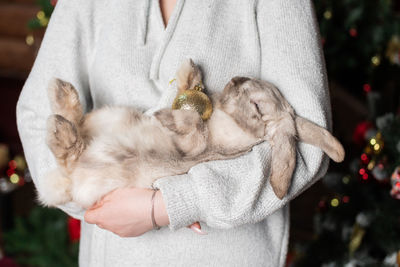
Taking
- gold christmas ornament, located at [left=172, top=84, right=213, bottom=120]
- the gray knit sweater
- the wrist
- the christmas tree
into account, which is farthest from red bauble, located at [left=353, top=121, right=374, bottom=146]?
the wrist

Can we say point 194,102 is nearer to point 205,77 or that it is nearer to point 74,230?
point 205,77

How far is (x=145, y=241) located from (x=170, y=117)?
291mm

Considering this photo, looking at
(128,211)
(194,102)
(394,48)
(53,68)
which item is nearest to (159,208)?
(128,211)

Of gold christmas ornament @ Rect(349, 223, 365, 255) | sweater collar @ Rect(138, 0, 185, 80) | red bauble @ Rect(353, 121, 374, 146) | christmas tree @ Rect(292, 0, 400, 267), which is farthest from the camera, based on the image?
Result: red bauble @ Rect(353, 121, 374, 146)

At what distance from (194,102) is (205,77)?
11cm

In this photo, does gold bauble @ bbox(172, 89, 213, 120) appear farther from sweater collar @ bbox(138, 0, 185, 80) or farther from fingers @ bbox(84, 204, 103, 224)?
fingers @ bbox(84, 204, 103, 224)

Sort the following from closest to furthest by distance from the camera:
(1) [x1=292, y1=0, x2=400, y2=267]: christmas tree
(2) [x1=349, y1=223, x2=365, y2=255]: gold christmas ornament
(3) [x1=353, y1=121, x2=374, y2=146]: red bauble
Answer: (1) [x1=292, y1=0, x2=400, y2=267]: christmas tree → (2) [x1=349, y1=223, x2=365, y2=255]: gold christmas ornament → (3) [x1=353, y1=121, x2=374, y2=146]: red bauble

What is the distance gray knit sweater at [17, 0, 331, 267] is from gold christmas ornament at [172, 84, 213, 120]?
3.4 inches

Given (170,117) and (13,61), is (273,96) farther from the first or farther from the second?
(13,61)

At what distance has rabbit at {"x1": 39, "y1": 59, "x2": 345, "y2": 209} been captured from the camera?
88 cm

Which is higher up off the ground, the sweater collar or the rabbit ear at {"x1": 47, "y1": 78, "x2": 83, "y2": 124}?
the sweater collar

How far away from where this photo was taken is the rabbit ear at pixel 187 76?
36.6 inches

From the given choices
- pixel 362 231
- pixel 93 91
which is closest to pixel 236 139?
pixel 93 91

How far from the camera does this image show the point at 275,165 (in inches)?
33.9
